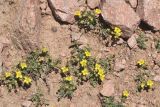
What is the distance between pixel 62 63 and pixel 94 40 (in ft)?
2.47

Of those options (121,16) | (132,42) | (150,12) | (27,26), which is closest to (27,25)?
(27,26)

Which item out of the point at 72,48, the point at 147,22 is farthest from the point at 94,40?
the point at 147,22

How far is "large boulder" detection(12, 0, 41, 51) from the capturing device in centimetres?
933

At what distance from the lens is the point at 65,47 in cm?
958

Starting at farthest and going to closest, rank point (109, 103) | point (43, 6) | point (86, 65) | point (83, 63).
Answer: point (43, 6) → point (86, 65) → point (83, 63) → point (109, 103)

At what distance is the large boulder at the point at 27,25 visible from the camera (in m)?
9.33

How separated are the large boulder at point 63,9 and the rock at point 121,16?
61 cm

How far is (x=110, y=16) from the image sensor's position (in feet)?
30.7

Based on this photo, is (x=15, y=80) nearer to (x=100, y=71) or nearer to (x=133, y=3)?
(x=100, y=71)

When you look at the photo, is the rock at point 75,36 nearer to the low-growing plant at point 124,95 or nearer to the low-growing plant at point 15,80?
the low-growing plant at point 15,80

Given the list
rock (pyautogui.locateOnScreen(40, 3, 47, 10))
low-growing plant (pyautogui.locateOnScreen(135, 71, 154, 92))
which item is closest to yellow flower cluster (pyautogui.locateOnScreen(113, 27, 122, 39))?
low-growing plant (pyautogui.locateOnScreen(135, 71, 154, 92))

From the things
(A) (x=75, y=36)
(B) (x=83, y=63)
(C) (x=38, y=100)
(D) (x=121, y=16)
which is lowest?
(C) (x=38, y=100)

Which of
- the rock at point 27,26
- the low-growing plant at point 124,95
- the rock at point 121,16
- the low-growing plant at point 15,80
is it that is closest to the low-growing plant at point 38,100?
the low-growing plant at point 15,80

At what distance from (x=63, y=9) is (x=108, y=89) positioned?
172cm
